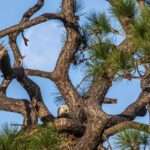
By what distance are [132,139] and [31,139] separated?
14.8 inches

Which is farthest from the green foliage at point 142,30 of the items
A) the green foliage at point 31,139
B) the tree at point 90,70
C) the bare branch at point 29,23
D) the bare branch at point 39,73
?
the bare branch at point 39,73

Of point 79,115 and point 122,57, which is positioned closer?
point 122,57

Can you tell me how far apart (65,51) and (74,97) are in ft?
0.71

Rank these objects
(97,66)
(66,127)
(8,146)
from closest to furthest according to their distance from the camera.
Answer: (8,146) → (97,66) → (66,127)

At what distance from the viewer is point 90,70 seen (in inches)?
138

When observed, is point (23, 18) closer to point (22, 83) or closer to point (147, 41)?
point (22, 83)

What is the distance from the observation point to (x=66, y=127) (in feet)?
12.2

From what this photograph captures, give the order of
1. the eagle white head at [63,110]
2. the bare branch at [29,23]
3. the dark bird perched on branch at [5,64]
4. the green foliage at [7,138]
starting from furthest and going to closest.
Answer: the eagle white head at [63,110]
the bare branch at [29,23]
the dark bird perched on branch at [5,64]
the green foliage at [7,138]

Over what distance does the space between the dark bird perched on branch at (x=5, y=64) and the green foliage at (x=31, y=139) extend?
0.32m

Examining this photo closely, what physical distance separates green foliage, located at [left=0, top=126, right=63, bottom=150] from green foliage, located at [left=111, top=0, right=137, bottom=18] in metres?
0.55

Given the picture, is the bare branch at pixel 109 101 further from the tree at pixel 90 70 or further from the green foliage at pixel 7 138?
the green foliage at pixel 7 138

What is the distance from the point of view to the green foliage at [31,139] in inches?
127

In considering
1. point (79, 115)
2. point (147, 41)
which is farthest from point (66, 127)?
point (147, 41)

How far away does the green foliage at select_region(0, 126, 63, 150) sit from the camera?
3217 mm
